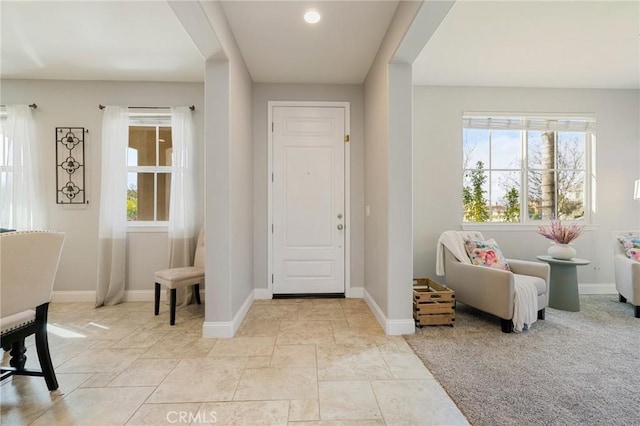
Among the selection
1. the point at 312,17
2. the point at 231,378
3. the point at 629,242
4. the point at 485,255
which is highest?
the point at 312,17

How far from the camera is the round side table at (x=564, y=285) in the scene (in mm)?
3062

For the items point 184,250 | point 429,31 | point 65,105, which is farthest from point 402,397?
point 65,105

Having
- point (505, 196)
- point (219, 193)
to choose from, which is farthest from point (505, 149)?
point (219, 193)

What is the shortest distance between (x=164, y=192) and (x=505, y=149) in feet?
14.8

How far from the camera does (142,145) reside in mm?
3516

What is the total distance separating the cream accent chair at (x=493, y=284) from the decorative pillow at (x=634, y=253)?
3.95ft

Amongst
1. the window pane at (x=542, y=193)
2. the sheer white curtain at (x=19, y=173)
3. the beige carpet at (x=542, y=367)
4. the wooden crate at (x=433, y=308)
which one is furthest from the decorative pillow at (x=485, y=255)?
the sheer white curtain at (x=19, y=173)

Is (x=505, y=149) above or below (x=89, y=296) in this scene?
above

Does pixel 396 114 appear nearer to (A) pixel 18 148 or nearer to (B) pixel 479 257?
(B) pixel 479 257

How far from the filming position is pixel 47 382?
1.70 metres

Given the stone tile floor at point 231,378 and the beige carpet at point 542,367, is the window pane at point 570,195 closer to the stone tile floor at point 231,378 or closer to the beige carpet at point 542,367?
the beige carpet at point 542,367

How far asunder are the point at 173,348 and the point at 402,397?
1.75m

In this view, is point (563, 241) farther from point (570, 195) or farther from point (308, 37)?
point (308, 37)

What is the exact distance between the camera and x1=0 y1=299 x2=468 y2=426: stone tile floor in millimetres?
1506
